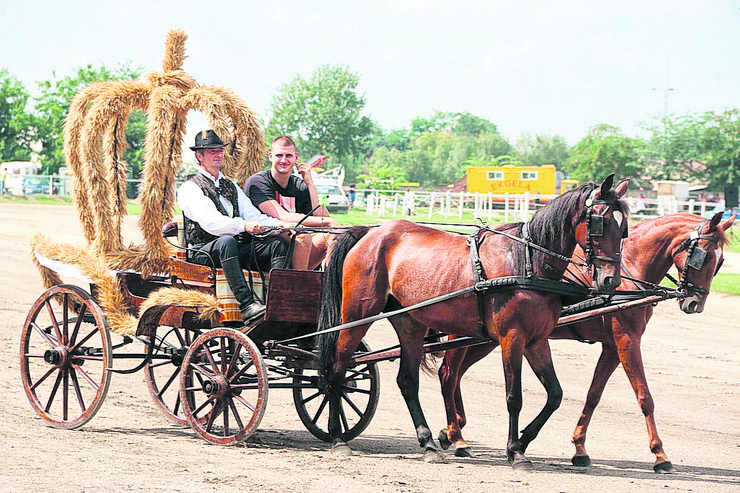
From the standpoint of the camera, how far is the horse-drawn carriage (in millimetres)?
6652

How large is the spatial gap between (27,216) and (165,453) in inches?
1093

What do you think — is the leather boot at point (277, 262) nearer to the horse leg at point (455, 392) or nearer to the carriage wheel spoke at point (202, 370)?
the carriage wheel spoke at point (202, 370)

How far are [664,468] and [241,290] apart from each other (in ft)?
10.8

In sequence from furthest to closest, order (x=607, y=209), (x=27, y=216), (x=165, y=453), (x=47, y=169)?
(x=47, y=169) → (x=27, y=216) → (x=165, y=453) → (x=607, y=209)

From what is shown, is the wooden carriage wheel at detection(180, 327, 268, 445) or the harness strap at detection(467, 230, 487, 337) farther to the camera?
the wooden carriage wheel at detection(180, 327, 268, 445)

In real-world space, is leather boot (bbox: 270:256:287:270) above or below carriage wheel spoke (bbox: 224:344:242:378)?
above

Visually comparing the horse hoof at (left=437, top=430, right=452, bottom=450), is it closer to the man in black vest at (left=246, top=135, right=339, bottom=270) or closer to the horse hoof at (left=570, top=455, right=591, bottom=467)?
the horse hoof at (left=570, top=455, right=591, bottom=467)

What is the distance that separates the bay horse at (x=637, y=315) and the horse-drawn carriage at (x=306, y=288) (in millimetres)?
27

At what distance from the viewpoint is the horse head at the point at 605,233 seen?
639 cm

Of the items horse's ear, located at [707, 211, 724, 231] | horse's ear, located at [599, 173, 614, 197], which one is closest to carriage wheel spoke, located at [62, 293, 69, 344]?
horse's ear, located at [599, 173, 614, 197]

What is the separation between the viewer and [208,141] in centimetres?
765

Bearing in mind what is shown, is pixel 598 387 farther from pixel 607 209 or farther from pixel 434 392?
pixel 434 392

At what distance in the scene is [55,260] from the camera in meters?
8.50

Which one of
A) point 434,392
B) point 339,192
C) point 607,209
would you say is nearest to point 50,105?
point 339,192
